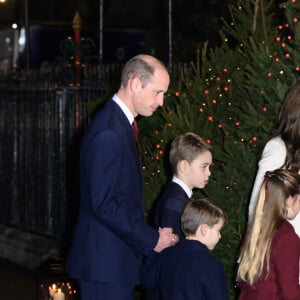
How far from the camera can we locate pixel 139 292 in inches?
297

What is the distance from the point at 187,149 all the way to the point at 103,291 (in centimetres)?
107

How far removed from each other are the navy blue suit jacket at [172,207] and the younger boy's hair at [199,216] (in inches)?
9.9

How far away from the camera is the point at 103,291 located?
497cm

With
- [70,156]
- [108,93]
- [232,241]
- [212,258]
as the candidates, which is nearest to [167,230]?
[212,258]

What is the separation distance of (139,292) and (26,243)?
182 inches

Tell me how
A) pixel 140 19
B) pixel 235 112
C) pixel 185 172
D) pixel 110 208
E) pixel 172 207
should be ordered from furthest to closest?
1. pixel 140 19
2. pixel 235 112
3. pixel 185 172
4. pixel 172 207
5. pixel 110 208

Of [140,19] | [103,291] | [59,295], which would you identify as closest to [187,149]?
[103,291]

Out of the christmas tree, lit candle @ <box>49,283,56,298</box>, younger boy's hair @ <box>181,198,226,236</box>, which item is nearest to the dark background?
the christmas tree

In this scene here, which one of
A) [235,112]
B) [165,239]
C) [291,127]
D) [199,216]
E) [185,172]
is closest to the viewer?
[165,239]

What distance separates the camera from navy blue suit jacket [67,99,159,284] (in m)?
4.80

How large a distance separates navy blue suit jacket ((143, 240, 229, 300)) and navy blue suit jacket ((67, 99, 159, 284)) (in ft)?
0.54

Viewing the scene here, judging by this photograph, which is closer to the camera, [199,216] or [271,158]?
[199,216]

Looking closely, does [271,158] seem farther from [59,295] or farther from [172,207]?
[59,295]

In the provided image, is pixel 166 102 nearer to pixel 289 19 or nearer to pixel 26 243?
pixel 289 19
